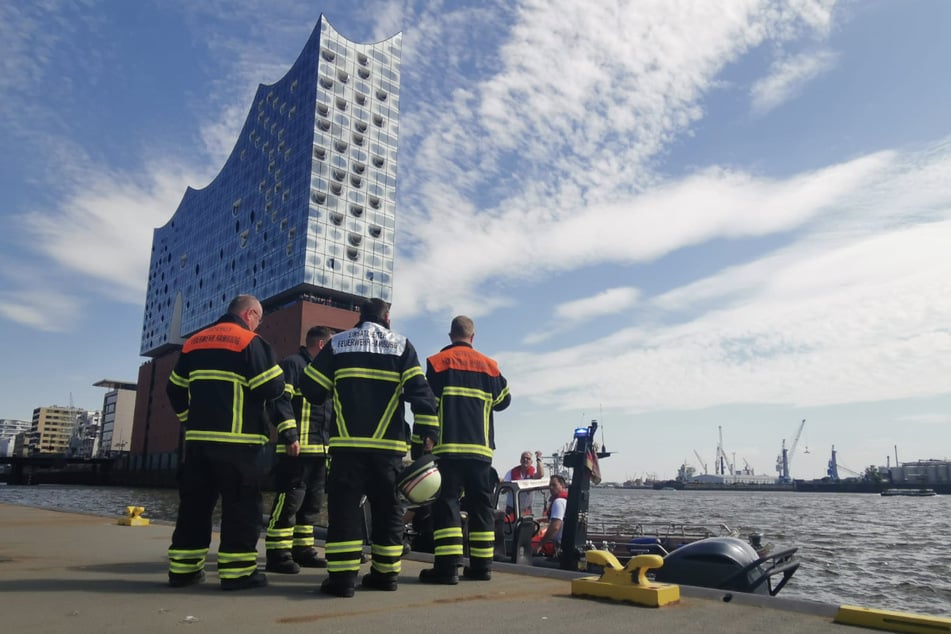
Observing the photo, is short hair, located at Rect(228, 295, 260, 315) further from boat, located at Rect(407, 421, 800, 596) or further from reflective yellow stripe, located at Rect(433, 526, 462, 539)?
boat, located at Rect(407, 421, 800, 596)

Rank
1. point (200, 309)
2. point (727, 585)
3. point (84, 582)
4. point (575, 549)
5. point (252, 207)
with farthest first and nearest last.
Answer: point (200, 309) → point (252, 207) → point (575, 549) → point (727, 585) → point (84, 582)

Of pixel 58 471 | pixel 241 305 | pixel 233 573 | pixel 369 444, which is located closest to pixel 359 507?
pixel 369 444

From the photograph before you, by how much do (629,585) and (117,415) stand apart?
180m

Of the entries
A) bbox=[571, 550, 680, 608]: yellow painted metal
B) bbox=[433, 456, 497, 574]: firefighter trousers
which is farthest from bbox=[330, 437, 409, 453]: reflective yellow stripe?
bbox=[571, 550, 680, 608]: yellow painted metal

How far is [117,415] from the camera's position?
160m

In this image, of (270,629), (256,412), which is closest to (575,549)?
(256,412)

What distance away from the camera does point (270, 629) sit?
3383mm

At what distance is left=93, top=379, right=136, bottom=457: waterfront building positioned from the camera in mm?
158000

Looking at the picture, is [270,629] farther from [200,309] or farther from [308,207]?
[200,309]

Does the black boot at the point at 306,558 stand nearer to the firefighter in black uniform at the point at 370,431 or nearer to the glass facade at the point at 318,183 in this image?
the firefighter in black uniform at the point at 370,431

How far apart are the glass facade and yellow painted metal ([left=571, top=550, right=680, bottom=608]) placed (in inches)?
2551

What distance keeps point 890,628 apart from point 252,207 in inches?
3204

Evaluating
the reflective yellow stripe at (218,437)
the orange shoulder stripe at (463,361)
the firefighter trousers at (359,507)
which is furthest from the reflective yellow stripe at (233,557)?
the orange shoulder stripe at (463,361)

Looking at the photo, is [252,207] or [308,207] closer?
[308,207]
